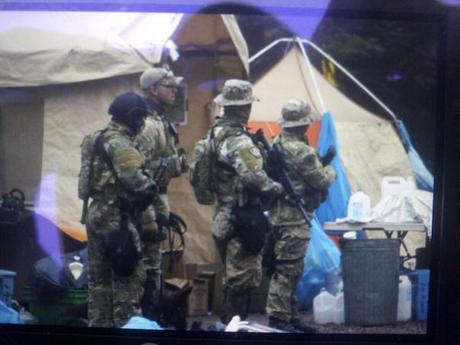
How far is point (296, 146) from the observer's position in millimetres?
5621

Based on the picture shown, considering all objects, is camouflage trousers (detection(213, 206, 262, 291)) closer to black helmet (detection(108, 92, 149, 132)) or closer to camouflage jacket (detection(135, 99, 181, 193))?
camouflage jacket (detection(135, 99, 181, 193))

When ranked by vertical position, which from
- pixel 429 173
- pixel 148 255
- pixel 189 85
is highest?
pixel 189 85

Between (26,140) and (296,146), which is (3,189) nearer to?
(26,140)

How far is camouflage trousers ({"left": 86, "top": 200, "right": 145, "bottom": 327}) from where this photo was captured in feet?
18.5

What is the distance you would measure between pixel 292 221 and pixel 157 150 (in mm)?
697

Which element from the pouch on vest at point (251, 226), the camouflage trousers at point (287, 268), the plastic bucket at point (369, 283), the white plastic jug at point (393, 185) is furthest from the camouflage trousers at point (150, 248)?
the white plastic jug at point (393, 185)

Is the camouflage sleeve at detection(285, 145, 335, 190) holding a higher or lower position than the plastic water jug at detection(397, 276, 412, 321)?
higher

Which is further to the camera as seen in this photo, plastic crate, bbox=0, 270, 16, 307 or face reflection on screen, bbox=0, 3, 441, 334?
plastic crate, bbox=0, 270, 16, 307

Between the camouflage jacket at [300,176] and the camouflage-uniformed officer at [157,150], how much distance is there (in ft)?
1.57

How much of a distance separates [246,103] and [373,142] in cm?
61

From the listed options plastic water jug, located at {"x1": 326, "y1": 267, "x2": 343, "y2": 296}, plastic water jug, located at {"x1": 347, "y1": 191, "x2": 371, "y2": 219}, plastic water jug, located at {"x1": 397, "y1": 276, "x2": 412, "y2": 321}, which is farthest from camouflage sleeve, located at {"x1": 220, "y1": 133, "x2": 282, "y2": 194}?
plastic water jug, located at {"x1": 397, "y1": 276, "x2": 412, "y2": 321}

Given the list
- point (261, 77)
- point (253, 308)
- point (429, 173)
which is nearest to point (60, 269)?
point (253, 308)

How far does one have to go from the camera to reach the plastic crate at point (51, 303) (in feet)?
18.6

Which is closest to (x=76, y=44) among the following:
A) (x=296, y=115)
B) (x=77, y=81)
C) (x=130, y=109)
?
(x=77, y=81)
